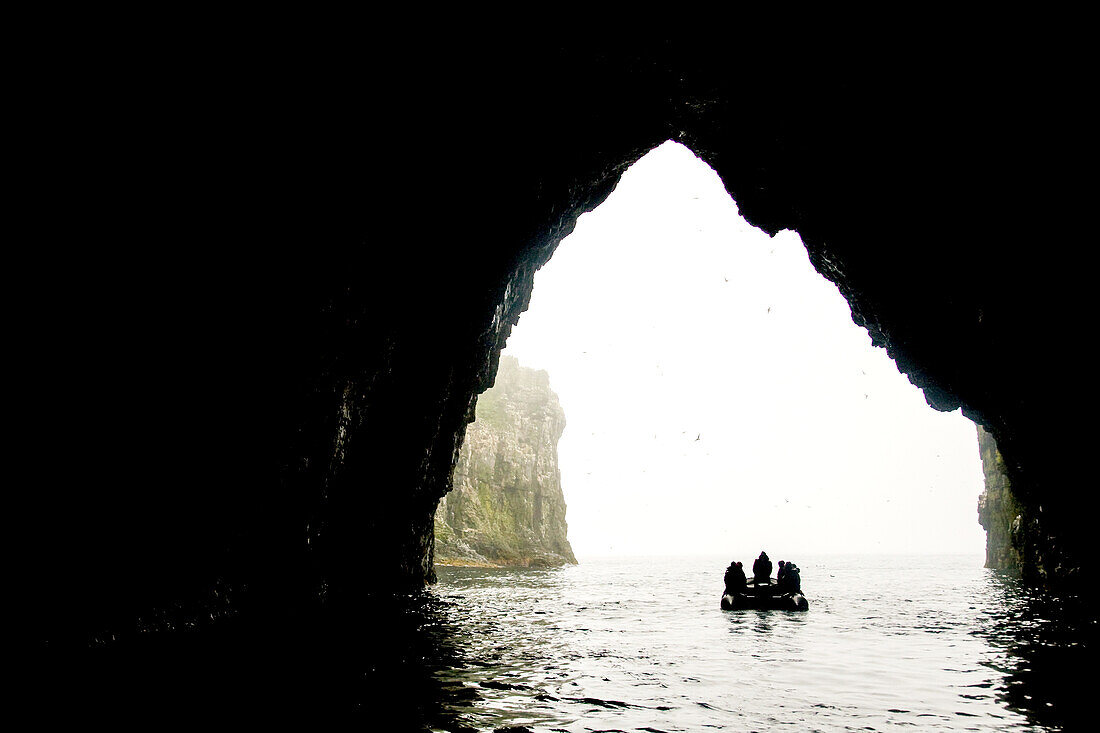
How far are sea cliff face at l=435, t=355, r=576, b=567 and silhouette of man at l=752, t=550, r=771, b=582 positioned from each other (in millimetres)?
55068

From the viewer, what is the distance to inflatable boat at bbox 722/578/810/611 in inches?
802

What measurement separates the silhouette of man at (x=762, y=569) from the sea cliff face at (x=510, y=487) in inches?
2168

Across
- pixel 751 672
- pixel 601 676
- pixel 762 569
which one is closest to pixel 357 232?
pixel 601 676

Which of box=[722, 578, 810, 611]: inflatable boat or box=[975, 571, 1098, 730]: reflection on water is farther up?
box=[975, 571, 1098, 730]: reflection on water

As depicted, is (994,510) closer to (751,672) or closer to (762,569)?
(762,569)

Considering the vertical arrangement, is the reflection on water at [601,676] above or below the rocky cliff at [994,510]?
below

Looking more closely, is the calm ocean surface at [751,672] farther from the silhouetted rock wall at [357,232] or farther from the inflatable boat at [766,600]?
the silhouetted rock wall at [357,232]

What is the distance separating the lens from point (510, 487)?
297 feet

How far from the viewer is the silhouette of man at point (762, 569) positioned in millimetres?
22609

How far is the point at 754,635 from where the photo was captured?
47.3 feet

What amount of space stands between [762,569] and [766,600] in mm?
2690

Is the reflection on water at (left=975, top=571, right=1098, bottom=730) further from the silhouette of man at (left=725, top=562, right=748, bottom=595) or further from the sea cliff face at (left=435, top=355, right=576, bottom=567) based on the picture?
the sea cliff face at (left=435, top=355, right=576, bottom=567)

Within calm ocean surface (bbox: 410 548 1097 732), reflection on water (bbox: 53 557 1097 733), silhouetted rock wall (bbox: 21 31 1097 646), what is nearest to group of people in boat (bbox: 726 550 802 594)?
calm ocean surface (bbox: 410 548 1097 732)

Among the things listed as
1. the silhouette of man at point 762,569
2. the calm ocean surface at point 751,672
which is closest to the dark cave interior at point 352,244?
the calm ocean surface at point 751,672
